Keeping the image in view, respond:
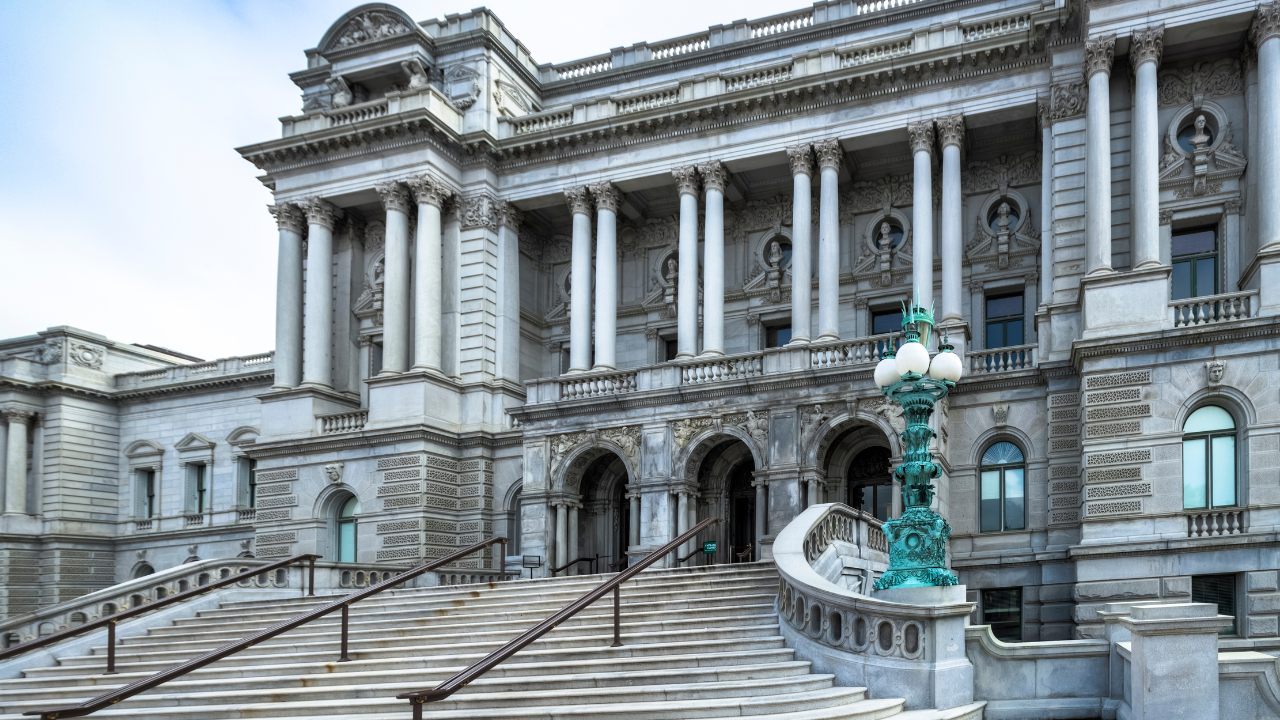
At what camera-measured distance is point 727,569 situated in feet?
68.2

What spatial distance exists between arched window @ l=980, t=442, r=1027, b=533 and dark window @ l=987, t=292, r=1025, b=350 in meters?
4.92

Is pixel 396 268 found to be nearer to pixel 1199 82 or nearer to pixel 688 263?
pixel 688 263

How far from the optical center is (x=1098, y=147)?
2847 centimetres

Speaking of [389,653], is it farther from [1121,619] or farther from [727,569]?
[1121,619]

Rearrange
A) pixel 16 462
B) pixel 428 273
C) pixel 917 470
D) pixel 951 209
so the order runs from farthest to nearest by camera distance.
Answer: pixel 16 462 → pixel 428 273 → pixel 951 209 → pixel 917 470

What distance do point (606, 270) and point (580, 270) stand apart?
1.03 m

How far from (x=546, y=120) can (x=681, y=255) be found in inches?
265

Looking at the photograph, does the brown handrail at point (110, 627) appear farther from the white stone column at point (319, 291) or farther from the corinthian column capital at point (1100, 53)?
the corinthian column capital at point (1100, 53)

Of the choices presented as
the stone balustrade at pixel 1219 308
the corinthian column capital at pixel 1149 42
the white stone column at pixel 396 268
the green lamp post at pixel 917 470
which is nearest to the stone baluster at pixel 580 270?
the white stone column at pixel 396 268

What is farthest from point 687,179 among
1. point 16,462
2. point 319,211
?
point 16,462

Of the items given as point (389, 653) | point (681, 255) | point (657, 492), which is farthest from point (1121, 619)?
point (681, 255)

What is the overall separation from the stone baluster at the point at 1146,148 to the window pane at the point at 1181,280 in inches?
62.1

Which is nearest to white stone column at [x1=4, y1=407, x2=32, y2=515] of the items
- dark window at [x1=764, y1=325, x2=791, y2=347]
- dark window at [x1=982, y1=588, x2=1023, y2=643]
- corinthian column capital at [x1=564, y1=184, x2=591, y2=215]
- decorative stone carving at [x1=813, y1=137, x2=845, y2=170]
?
corinthian column capital at [x1=564, y1=184, x2=591, y2=215]

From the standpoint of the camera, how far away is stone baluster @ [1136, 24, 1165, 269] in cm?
2703
